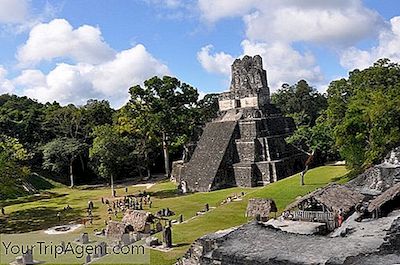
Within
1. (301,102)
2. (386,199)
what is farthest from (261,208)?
(301,102)

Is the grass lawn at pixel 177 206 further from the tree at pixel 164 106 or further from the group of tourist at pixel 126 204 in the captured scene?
the tree at pixel 164 106

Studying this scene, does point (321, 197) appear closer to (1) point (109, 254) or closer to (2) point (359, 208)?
(2) point (359, 208)

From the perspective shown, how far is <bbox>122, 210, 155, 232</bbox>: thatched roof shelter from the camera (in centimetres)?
2021

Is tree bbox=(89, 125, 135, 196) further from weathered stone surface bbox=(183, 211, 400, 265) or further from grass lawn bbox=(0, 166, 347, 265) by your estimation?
weathered stone surface bbox=(183, 211, 400, 265)

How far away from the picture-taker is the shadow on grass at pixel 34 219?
24.6 metres

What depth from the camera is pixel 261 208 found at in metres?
20.9

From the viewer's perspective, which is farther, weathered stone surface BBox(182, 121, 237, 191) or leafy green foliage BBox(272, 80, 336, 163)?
leafy green foliage BBox(272, 80, 336, 163)

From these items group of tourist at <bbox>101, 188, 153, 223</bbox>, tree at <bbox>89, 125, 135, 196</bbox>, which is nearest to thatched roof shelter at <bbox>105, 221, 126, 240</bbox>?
group of tourist at <bbox>101, 188, 153, 223</bbox>

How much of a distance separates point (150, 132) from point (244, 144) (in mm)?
10350

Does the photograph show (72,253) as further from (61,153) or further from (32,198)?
(61,153)

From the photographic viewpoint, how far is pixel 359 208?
16359mm

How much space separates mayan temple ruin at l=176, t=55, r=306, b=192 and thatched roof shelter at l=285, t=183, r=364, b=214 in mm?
13360

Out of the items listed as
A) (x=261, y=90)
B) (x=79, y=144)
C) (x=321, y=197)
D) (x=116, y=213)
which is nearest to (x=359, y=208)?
(x=321, y=197)

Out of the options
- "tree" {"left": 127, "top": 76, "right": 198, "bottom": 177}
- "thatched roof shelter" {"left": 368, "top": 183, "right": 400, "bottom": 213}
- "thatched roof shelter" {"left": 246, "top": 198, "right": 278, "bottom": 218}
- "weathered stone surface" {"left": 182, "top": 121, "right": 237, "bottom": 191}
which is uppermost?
"tree" {"left": 127, "top": 76, "right": 198, "bottom": 177}
